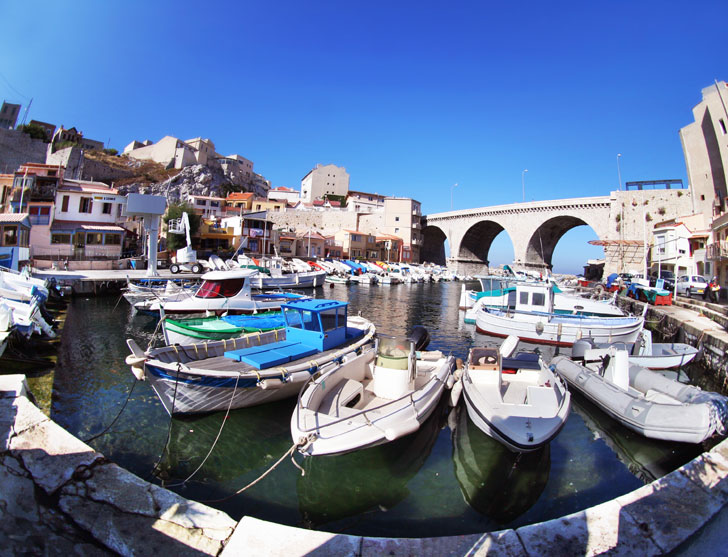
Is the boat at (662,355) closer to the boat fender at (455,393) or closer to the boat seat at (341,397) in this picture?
the boat fender at (455,393)

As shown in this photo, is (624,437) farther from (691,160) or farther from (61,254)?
(691,160)

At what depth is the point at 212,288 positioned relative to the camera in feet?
53.1

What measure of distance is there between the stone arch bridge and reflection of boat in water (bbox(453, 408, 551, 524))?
139 ft

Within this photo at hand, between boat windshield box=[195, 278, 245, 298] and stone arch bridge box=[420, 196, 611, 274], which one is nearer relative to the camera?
boat windshield box=[195, 278, 245, 298]

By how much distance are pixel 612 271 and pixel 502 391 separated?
1591 inches

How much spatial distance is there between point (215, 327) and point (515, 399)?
814 centimetres

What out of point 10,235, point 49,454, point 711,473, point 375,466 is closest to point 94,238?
point 10,235

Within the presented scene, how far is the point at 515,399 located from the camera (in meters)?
7.17

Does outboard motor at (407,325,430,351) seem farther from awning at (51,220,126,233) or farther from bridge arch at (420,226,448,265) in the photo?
bridge arch at (420,226,448,265)

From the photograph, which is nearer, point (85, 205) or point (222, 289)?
point (222, 289)

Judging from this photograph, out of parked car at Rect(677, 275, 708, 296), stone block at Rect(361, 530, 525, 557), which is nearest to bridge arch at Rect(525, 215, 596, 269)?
parked car at Rect(677, 275, 708, 296)

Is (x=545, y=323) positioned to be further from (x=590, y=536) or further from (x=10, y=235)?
(x=10, y=235)

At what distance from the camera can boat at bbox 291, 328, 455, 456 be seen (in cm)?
506

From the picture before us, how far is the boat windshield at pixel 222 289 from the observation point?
52.6 feet
